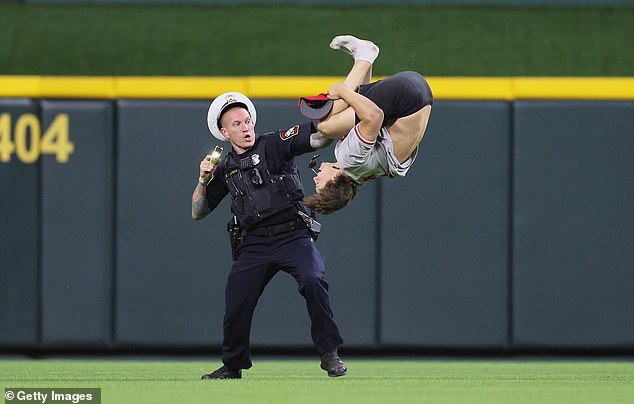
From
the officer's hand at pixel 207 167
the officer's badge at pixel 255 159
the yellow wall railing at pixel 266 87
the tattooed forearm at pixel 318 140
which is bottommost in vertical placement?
the officer's hand at pixel 207 167

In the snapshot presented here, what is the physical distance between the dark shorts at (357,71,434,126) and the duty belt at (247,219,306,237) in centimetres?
95

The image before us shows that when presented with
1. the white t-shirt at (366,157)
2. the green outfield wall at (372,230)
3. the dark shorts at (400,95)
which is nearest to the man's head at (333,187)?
the white t-shirt at (366,157)

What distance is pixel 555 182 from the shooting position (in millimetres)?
9086

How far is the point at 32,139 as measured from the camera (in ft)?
29.8

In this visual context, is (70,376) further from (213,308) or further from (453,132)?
(453,132)

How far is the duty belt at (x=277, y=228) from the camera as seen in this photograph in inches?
286

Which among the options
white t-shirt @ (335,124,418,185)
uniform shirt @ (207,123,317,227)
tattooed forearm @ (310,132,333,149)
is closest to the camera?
white t-shirt @ (335,124,418,185)

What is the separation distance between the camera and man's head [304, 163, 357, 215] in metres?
6.78

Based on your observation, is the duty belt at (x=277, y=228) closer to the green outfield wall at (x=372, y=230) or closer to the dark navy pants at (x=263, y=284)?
the dark navy pants at (x=263, y=284)

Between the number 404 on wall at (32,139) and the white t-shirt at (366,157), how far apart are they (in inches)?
116

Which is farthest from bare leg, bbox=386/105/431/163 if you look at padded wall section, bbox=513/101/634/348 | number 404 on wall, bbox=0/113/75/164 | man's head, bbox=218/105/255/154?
number 404 on wall, bbox=0/113/75/164

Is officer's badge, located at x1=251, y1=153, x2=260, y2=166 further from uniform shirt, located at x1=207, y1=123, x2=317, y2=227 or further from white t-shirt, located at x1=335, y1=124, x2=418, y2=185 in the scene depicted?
white t-shirt, located at x1=335, y1=124, x2=418, y2=185
